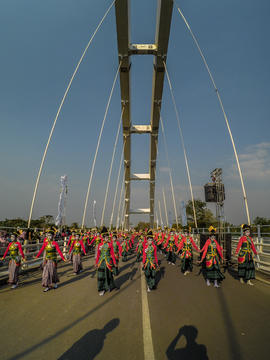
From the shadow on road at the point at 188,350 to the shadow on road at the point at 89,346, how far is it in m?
1.01

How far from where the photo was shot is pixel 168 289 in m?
6.86

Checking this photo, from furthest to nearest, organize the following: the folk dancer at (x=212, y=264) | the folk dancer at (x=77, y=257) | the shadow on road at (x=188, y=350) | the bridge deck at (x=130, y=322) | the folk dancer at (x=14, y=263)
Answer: the folk dancer at (x=77, y=257)
the folk dancer at (x=212, y=264)
the folk dancer at (x=14, y=263)
the bridge deck at (x=130, y=322)
the shadow on road at (x=188, y=350)

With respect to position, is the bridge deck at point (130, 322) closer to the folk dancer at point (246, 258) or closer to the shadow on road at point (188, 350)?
the shadow on road at point (188, 350)

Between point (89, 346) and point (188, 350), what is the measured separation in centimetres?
141

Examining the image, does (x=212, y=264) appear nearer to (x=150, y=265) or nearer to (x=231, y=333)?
(x=150, y=265)

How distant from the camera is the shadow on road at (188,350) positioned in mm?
2953

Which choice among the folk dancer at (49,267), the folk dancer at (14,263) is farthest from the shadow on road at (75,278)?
the folk dancer at (14,263)

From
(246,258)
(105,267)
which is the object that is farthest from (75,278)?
(246,258)

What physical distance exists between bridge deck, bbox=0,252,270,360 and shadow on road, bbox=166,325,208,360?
0.04 feet

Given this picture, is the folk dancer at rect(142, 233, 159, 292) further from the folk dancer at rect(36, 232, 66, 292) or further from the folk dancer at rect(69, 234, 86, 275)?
the folk dancer at rect(69, 234, 86, 275)

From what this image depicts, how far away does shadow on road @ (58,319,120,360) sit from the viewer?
2983 millimetres

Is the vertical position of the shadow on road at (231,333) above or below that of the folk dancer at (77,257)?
below

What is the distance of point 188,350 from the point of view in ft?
10.3

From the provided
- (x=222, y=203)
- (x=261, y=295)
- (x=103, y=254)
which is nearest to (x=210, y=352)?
(x=261, y=295)
